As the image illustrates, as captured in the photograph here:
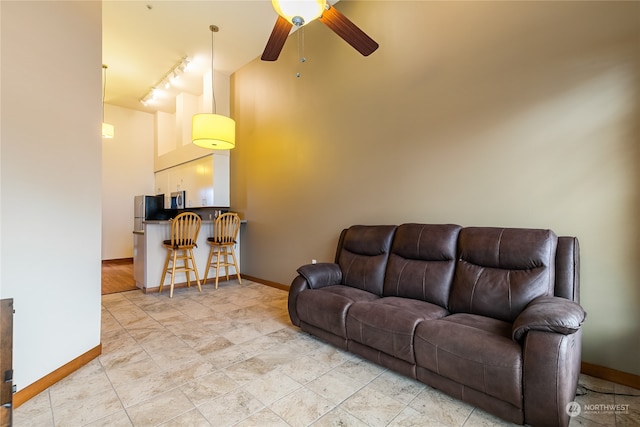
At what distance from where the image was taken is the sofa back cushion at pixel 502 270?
1.91 metres

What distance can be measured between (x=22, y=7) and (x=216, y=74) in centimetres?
384

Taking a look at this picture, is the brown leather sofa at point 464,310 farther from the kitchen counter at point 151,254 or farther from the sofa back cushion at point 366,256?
the kitchen counter at point 151,254

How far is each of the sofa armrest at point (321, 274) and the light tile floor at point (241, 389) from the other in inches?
19.6

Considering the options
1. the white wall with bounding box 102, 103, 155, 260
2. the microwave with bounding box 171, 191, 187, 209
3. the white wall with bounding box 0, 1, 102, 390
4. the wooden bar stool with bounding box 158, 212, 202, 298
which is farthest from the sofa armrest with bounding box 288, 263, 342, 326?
the white wall with bounding box 102, 103, 155, 260

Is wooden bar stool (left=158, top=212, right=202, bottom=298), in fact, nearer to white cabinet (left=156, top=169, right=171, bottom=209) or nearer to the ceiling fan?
the ceiling fan

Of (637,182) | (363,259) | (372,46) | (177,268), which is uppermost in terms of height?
(372,46)

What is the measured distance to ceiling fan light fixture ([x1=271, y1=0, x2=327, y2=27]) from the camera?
1.85 m

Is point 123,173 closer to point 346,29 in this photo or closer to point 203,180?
point 203,180

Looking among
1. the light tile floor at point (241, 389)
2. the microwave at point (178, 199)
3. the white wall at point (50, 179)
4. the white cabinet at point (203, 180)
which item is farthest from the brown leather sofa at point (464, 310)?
the microwave at point (178, 199)

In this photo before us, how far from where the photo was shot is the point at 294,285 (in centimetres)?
275

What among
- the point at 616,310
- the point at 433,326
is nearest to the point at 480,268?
the point at 433,326

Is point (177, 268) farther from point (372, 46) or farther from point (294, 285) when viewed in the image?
point (372, 46)

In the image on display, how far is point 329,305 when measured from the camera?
2369mm

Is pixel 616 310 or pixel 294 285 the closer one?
pixel 616 310
